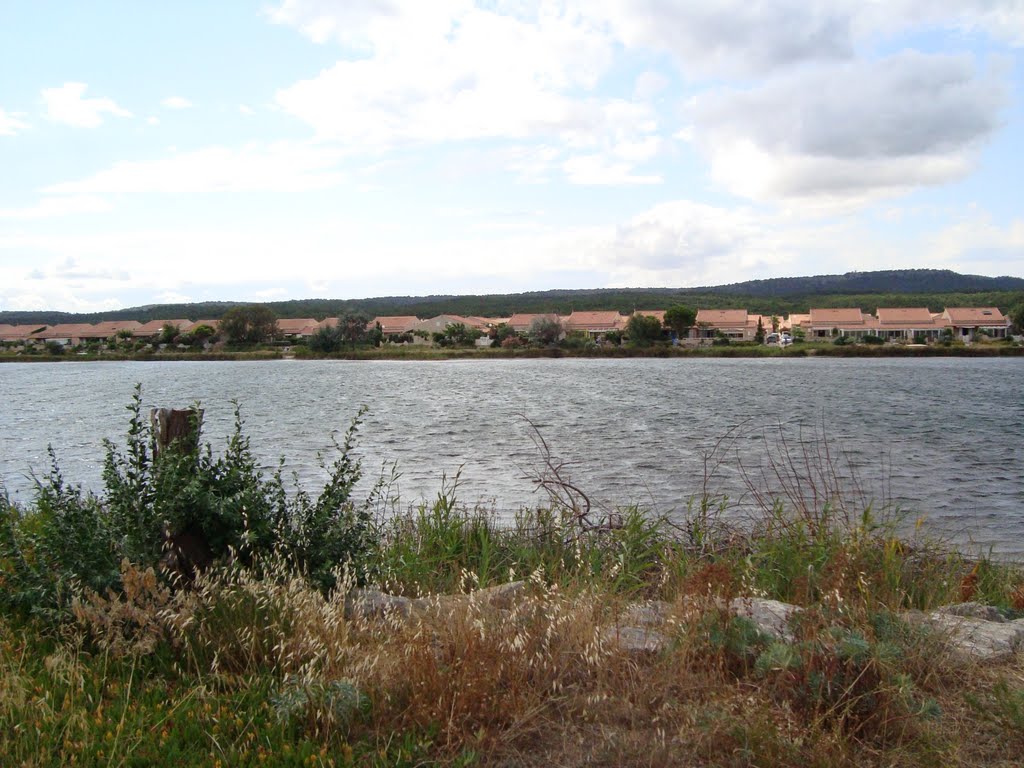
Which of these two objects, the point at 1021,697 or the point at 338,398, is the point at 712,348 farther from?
the point at 1021,697

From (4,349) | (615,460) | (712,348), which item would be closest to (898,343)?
(712,348)

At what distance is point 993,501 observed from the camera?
54.3 feet

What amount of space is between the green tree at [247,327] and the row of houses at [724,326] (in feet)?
12.1

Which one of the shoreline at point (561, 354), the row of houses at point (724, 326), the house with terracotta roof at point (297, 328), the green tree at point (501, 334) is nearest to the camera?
the shoreline at point (561, 354)

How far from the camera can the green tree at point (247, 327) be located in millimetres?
131750

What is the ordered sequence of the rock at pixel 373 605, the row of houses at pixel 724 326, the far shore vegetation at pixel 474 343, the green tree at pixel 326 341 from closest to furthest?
→ the rock at pixel 373 605 → the far shore vegetation at pixel 474 343 → the row of houses at pixel 724 326 → the green tree at pixel 326 341

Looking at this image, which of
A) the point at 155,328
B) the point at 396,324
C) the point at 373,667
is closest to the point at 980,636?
the point at 373,667

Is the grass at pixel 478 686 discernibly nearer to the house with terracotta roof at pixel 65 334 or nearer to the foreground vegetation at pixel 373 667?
the foreground vegetation at pixel 373 667

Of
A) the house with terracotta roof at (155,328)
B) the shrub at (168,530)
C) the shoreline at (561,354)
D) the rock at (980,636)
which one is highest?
the shrub at (168,530)

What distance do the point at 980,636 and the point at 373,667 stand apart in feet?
12.6

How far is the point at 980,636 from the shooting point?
517cm

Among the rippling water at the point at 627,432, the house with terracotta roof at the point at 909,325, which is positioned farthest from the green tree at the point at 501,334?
→ the rippling water at the point at 627,432

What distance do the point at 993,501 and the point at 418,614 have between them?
51.6 feet

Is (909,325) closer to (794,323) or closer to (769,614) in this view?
(794,323)
